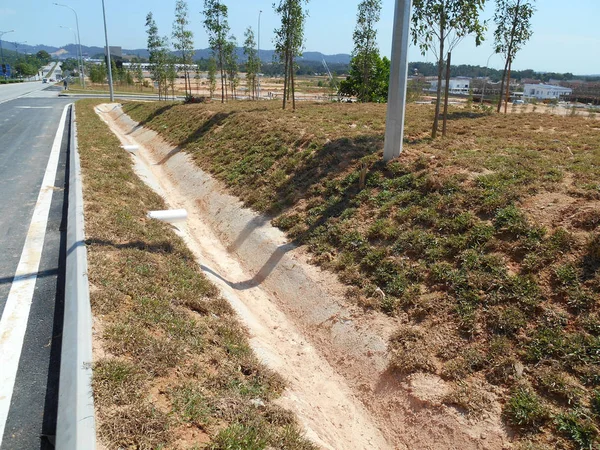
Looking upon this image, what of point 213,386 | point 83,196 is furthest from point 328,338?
point 83,196

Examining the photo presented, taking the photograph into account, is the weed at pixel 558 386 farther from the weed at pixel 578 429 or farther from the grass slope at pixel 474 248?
the weed at pixel 578 429

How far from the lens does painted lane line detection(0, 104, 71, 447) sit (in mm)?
3777

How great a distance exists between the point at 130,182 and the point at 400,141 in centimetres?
662


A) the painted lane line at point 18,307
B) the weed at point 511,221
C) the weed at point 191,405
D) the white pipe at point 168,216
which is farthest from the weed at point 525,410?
the white pipe at point 168,216

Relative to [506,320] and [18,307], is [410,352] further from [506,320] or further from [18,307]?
[18,307]

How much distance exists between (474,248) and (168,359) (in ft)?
14.1

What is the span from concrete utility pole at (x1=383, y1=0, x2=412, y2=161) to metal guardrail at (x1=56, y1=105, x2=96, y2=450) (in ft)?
20.3

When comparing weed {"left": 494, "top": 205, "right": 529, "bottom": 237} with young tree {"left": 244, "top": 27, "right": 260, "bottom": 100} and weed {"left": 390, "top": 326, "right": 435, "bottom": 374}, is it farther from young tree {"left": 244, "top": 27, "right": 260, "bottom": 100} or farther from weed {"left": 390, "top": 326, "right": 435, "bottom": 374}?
young tree {"left": 244, "top": 27, "right": 260, "bottom": 100}

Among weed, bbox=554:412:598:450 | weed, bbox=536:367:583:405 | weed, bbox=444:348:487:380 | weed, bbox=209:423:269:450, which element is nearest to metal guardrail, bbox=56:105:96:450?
weed, bbox=209:423:269:450

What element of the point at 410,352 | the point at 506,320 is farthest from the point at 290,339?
the point at 506,320

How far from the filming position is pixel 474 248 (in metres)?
6.13

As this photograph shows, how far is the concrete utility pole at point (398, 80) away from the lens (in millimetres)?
8492

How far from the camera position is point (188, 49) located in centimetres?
3134

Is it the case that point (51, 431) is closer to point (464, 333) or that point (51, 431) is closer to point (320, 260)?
point (464, 333)
